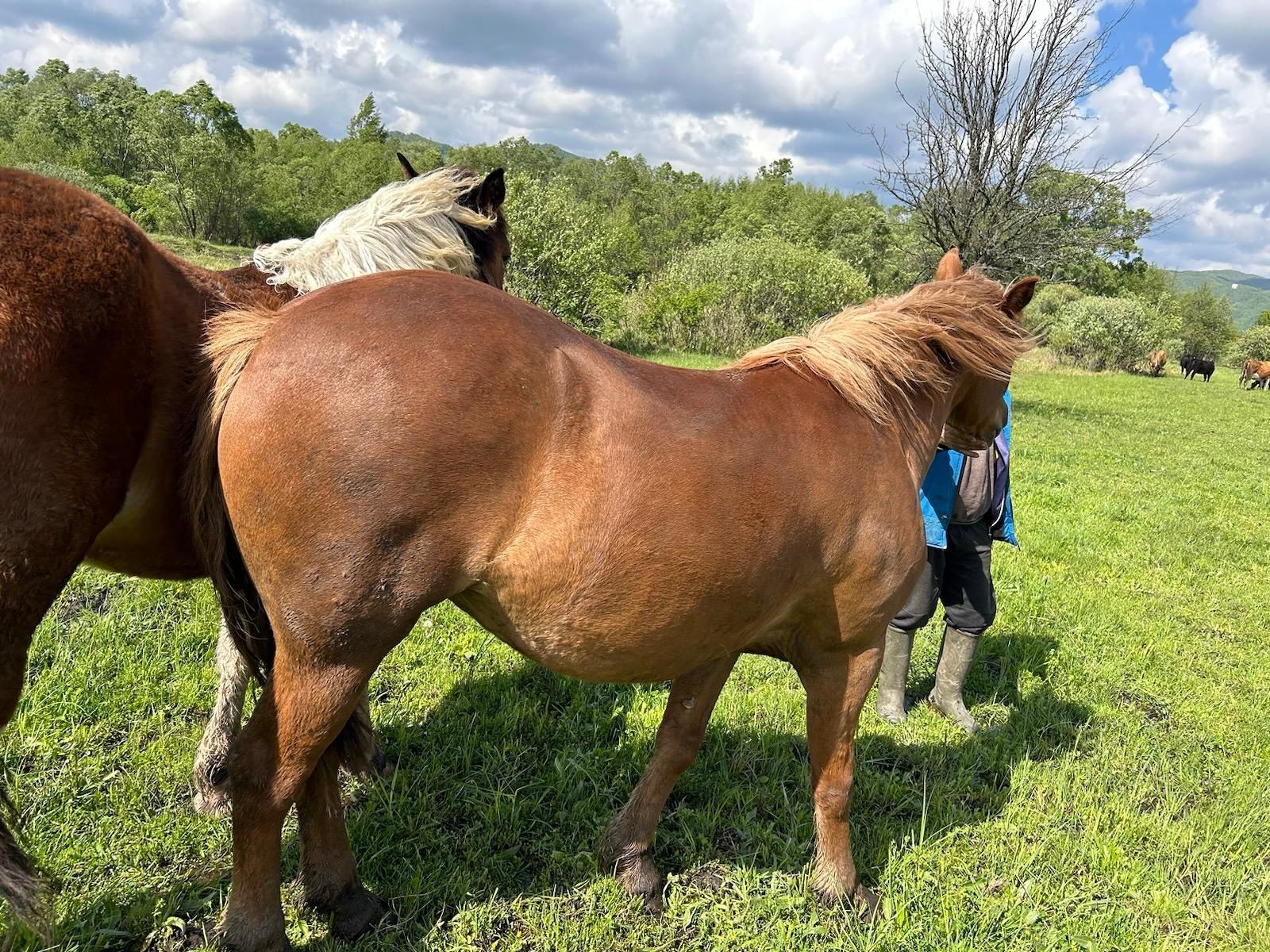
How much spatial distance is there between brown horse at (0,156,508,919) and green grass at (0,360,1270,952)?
94cm

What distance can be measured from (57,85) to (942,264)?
261 ft

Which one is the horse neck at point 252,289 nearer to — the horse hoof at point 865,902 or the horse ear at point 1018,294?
the horse ear at point 1018,294

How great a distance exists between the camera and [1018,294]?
2439 millimetres

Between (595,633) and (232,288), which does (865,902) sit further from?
→ (232,288)

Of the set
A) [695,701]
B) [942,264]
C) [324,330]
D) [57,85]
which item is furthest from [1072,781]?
[57,85]

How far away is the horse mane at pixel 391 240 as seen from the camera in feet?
8.99

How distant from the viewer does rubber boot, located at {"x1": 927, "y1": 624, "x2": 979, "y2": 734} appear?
144 inches

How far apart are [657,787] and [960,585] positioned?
6.73ft

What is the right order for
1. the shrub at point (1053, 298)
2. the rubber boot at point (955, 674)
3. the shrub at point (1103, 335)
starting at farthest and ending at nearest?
the shrub at point (1053, 298), the shrub at point (1103, 335), the rubber boot at point (955, 674)

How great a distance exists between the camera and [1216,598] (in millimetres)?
5711

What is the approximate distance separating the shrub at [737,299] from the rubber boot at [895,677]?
17.6 metres

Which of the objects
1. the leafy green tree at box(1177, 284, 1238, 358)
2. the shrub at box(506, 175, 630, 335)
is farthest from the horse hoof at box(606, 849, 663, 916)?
the leafy green tree at box(1177, 284, 1238, 358)

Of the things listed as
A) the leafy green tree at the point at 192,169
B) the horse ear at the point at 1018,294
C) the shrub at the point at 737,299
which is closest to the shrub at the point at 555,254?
the shrub at the point at 737,299

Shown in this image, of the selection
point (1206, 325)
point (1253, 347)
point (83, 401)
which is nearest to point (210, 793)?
point (83, 401)
